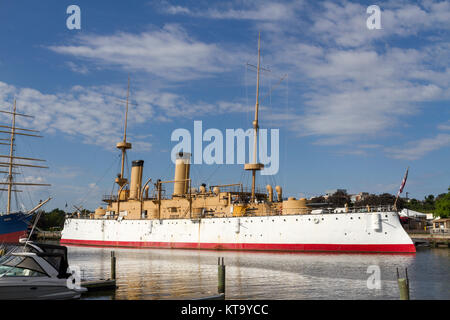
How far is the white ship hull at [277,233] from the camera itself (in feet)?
94.9

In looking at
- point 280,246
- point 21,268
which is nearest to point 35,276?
point 21,268

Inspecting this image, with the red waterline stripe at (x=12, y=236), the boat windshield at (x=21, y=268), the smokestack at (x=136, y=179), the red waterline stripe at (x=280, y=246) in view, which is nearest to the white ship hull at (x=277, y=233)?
the red waterline stripe at (x=280, y=246)

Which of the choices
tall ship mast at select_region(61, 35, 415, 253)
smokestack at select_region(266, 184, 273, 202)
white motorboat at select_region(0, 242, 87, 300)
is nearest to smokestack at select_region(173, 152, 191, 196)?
tall ship mast at select_region(61, 35, 415, 253)

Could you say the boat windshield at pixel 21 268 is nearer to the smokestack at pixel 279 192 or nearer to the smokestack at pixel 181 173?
the smokestack at pixel 279 192

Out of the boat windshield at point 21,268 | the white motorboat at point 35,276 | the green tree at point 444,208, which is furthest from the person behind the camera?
the green tree at point 444,208

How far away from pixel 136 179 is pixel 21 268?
40038mm

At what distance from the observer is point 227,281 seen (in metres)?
17.2

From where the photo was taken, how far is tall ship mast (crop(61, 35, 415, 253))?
29422mm

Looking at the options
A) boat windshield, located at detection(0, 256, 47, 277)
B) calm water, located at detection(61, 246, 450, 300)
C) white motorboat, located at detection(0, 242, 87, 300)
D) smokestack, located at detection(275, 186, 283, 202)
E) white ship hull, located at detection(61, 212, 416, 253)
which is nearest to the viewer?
white motorboat, located at detection(0, 242, 87, 300)

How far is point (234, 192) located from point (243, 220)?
5.04 m

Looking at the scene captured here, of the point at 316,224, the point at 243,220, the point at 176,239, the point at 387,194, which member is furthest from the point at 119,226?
the point at 387,194

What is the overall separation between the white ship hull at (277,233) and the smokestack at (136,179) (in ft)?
15.9

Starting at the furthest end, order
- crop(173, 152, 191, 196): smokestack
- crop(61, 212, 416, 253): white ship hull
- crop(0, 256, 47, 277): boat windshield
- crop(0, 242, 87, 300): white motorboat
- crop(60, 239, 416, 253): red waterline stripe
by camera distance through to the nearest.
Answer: crop(173, 152, 191, 196): smokestack < crop(61, 212, 416, 253): white ship hull < crop(60, 239, 416, 253): red waterline stripe < crop(0, 256, 47, 277): boat windshield < crop(0, 242, 87, 300): white motorboat

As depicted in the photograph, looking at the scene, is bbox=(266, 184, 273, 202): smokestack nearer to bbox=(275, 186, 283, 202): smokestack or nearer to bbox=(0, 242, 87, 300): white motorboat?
bbox=(275, 186, 283, 202): smokestack
